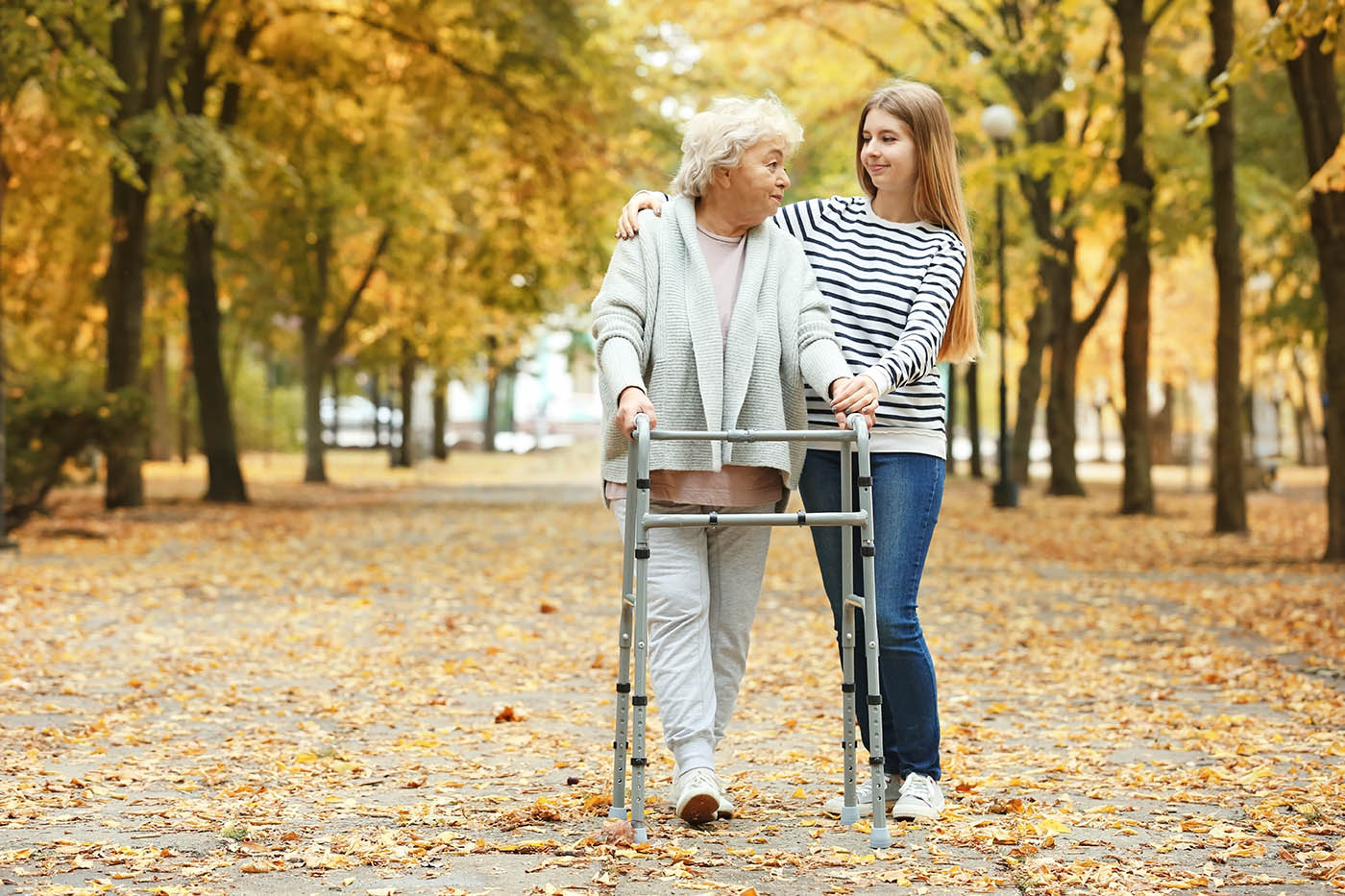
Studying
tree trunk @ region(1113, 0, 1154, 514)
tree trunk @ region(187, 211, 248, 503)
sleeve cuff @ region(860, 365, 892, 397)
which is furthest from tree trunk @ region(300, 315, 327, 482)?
sleeve cuff @ region(860, 365, 892, 397)

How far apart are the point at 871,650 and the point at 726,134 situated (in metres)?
1.49

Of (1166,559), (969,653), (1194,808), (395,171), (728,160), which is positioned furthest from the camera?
(395,171)

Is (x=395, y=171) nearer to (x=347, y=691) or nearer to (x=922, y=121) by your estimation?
(x=347, y=691)

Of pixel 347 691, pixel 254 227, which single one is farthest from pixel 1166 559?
pixel 254 227

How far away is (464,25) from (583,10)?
5.11 ft

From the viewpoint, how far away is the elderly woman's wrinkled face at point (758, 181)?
4613 mm

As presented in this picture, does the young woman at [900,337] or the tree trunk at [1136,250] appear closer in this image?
the young woman at [900,337]

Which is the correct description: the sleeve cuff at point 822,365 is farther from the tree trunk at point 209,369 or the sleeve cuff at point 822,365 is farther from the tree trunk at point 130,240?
the tree trunk at point 209,369

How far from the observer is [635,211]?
4.77m

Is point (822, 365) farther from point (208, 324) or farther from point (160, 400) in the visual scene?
point (160, 400)

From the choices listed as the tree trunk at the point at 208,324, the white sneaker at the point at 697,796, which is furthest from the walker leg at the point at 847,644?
the tree trunk at the point at 208,324

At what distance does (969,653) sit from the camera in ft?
29.4

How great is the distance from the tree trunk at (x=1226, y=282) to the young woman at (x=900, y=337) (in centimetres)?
1195

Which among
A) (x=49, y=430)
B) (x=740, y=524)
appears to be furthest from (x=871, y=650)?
(x=49, y=430)
